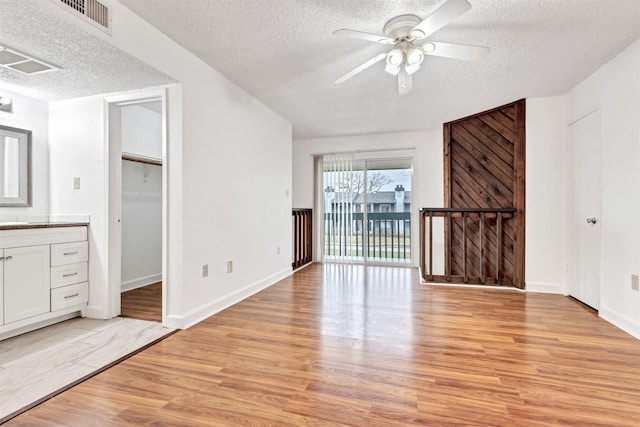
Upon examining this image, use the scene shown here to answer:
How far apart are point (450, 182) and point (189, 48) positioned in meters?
4.04

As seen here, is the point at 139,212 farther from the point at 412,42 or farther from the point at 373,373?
the point at 412,42

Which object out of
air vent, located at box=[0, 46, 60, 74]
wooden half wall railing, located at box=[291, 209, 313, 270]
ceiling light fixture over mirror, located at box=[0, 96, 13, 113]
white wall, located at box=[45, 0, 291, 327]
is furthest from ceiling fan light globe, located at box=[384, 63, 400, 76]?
ceiling light fixture over mirror, located at box=[0, 96, 13, 113]

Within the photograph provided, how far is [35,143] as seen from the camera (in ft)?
9.43

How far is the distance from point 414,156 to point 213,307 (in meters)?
4.03

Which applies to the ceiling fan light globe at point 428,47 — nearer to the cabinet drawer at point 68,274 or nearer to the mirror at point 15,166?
the cabinet drawer at point 68,274

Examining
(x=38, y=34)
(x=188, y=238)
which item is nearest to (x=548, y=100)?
(x=188, y=238)

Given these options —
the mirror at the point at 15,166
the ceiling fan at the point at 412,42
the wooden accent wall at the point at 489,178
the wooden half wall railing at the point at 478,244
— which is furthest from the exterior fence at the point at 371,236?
the mirror at the point at 15,166

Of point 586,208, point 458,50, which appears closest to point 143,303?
point 458,50

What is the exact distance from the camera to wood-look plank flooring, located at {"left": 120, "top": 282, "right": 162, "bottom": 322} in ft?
9.42

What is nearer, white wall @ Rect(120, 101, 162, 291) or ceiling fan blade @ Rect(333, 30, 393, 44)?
ceiling fan blade @ Rect(333, 30, 393, 44)

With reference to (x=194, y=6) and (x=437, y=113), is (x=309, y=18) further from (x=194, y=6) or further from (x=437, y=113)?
(x=437, y=113)

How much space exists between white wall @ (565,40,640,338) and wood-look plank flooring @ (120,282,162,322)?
404 cm

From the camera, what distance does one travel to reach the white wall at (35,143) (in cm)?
273

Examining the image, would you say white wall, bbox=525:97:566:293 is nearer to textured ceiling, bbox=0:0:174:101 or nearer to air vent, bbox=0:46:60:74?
textured ceiling, bbox=0:0:174:101
